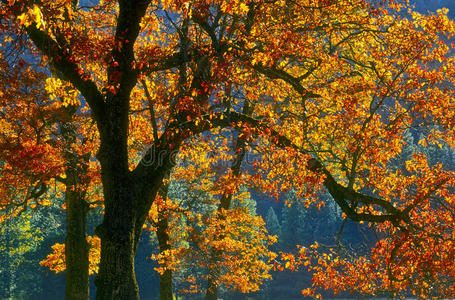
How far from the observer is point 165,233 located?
1659 centimetres

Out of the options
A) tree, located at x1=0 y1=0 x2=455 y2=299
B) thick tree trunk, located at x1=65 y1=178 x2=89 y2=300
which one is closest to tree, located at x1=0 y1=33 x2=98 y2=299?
thick tree trunk, located at x1=65 y1=178 x2=89 y2=300

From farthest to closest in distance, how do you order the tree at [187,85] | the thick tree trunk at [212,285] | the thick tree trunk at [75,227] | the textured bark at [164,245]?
the thick tree trunk at [212,285]
the textured bark at [164,245]
the thick tree trunk at [75,227]
the tree at [187,85]

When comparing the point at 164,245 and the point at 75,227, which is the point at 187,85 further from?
the point at 164,245

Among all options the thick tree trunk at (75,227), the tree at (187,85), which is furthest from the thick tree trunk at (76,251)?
the tree at (187,85)

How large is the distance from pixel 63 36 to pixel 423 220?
9581 mm

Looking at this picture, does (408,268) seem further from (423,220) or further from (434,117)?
(434,117)

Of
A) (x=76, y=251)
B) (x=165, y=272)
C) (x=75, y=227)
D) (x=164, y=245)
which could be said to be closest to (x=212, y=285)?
(x=165, y=272)

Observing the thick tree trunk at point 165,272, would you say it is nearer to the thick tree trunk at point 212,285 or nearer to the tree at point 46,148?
the thick tree trunk at point 212,285

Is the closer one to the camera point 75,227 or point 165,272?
point 75,227

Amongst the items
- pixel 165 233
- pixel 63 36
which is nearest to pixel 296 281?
pixel 165 233

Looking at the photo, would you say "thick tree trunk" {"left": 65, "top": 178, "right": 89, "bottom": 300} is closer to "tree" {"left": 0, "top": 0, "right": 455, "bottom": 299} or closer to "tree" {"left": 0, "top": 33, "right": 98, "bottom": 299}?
"tree" {"left": 0, "top": 33, "right": 98, "bottom": 299}

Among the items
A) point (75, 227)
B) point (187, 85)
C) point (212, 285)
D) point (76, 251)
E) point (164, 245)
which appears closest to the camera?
point (187, 85)

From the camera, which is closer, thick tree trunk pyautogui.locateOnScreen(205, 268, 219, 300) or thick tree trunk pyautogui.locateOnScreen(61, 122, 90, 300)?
thick tree trunk pyautogui.locateOnScreen(61, 122, 90, 300)

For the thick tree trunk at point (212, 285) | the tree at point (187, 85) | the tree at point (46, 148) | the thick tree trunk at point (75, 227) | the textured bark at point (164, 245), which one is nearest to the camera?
the tree at point (187, 85)
